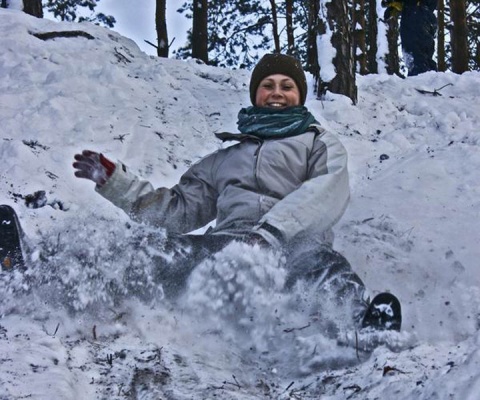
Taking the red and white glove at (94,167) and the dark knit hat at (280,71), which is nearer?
the red and white glove at (94,167)

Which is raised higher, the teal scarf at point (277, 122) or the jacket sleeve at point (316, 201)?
the teal scarf at point (277, 122)

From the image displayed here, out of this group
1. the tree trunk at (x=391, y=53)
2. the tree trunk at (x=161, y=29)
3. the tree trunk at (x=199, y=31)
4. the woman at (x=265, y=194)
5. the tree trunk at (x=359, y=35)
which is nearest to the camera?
the woman at (x=265, y=194)

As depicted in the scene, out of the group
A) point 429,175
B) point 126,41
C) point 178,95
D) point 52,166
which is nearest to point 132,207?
point 52,166

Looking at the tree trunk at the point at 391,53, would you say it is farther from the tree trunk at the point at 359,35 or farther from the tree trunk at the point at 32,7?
the tree trunk at the point at 32,7

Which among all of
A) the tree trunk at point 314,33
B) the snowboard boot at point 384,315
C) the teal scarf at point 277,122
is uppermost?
the tree trunk at point 314,33

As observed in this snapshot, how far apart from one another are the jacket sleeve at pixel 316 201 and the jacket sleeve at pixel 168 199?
70 centimetres

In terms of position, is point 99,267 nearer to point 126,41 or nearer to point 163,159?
point 163,159

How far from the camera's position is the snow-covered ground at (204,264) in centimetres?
236

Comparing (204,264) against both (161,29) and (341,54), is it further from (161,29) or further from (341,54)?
(161,29)

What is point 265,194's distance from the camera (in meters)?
3.81

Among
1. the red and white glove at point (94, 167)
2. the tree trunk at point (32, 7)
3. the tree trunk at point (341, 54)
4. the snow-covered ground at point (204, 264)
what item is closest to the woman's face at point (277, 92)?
the snow-covered ground at point (204, 264)

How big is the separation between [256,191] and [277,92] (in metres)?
0.92

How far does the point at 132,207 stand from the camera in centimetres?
382

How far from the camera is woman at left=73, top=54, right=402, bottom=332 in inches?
130
